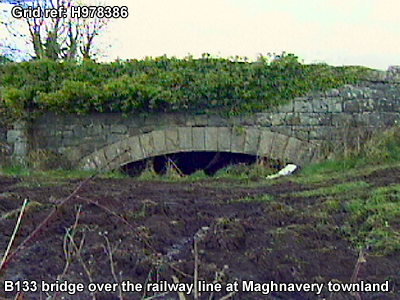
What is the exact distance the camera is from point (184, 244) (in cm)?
416

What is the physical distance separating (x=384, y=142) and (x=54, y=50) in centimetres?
1130

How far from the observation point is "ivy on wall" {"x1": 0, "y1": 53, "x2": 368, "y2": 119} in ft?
34.3

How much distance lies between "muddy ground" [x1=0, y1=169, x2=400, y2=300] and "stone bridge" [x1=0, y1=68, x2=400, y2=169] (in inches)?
151

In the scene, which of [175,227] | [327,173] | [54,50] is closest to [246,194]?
[175,227]

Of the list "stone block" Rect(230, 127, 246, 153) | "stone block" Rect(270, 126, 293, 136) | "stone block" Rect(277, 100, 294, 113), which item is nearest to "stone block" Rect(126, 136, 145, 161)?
"stone block" Rect(230, 127, 246, 153)

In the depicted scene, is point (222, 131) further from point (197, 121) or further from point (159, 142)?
point (159, 142)

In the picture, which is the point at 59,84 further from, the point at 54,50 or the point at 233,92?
the point at 54,50

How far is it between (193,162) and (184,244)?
24.3 feet

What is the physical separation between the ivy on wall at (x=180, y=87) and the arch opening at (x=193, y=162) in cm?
108

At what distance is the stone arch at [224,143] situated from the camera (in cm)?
1046

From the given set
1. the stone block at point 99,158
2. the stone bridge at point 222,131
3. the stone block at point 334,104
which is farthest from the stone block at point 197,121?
the stone block at point 334,104

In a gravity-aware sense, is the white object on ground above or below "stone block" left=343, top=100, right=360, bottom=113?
below

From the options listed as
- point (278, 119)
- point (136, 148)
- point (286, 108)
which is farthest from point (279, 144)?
point (136, 148)

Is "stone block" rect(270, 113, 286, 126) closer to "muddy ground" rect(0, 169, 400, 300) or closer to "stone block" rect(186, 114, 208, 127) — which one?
"stone block" rect(186, 114, 208, 127)
